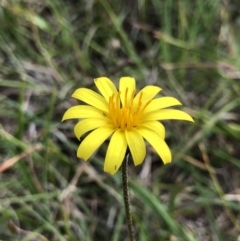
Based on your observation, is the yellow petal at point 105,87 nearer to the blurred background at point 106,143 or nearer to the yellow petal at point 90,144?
the yellow petal at point 90,144

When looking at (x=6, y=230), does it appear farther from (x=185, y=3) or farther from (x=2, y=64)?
(x=185, y=3)

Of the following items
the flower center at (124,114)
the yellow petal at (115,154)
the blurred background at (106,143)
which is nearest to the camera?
the yellow petal at (115,154)

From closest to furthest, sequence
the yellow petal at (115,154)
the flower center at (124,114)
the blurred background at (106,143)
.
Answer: the yellow petal at (115,154) → the flower center at (124,114) → the blurred background at (106,143)

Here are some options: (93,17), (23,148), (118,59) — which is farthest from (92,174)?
(93,17)

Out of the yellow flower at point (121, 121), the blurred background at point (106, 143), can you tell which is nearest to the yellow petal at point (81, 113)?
the yellow flower at point (121, 121)

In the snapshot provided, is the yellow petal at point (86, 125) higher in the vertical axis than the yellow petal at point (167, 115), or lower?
lower

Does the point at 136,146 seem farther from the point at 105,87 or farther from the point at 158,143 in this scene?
the point at 105,87

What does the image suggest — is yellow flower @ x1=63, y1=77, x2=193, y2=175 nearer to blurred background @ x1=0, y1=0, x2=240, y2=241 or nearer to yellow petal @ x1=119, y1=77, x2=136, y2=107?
yellow petal @ x1=119, y1=77, x2=136, y2=107

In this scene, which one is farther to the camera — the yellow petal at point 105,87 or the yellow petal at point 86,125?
the yellow petal at point 105,87
